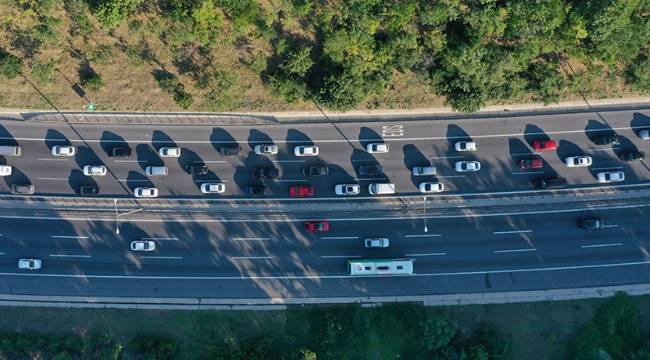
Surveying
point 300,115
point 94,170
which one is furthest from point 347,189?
point 94,170

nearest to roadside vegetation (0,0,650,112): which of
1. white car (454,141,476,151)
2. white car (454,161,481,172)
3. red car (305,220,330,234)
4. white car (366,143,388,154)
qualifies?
white car (454,141,476,151)

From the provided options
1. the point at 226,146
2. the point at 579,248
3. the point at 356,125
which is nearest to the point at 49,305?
the point at 226,146

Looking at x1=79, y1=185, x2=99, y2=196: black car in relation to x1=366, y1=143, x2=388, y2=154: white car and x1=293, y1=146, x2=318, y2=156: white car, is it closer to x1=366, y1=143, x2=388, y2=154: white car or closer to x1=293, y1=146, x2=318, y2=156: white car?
x1=293, y1=146, x2=318, y2=156: white car

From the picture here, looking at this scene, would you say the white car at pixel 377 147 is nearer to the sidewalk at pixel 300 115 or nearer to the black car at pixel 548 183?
the sidewalk at pixel 300 115

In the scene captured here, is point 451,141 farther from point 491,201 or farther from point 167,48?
point 167,48

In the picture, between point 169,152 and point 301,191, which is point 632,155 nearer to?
point 301,191

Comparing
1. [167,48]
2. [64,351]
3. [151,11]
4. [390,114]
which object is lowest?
[64,351]
